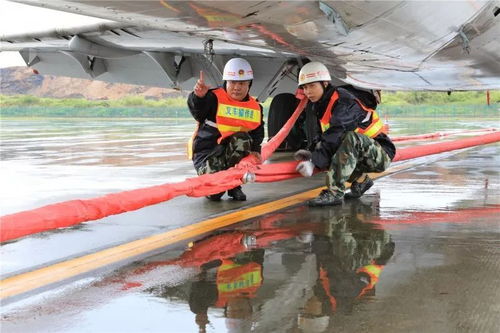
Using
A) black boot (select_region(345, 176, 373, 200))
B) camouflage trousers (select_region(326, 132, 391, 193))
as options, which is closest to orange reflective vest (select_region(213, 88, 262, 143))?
camouflage trousers (select_region(326, 132, 391, 193))

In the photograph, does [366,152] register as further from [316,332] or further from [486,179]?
[316,332]

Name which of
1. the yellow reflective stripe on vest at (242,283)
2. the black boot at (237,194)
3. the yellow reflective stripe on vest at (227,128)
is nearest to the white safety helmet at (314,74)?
the yellow reflective stripe on vest at (227,128)

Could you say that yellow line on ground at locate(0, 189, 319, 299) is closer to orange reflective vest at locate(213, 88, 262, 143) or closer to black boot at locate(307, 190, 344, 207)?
black boot at locate(307, 190, 344, 207)

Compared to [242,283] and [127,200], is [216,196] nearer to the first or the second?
[127,200]

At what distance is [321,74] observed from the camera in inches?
245

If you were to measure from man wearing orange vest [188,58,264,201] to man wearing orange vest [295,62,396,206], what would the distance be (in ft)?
1.82

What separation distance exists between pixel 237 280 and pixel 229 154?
9.79ft

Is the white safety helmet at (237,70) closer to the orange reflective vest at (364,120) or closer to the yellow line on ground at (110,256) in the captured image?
the orange reflective vest at (364,120)

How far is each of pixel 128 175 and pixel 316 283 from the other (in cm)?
549

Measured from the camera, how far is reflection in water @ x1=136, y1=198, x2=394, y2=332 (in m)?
2.88

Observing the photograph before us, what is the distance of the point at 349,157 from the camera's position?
600 cm

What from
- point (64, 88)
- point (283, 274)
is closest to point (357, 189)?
point (283, 274)

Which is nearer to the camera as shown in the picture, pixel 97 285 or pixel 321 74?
pixel 97 285

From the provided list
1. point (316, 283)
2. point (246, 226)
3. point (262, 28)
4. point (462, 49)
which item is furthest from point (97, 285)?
point (462, 49)
